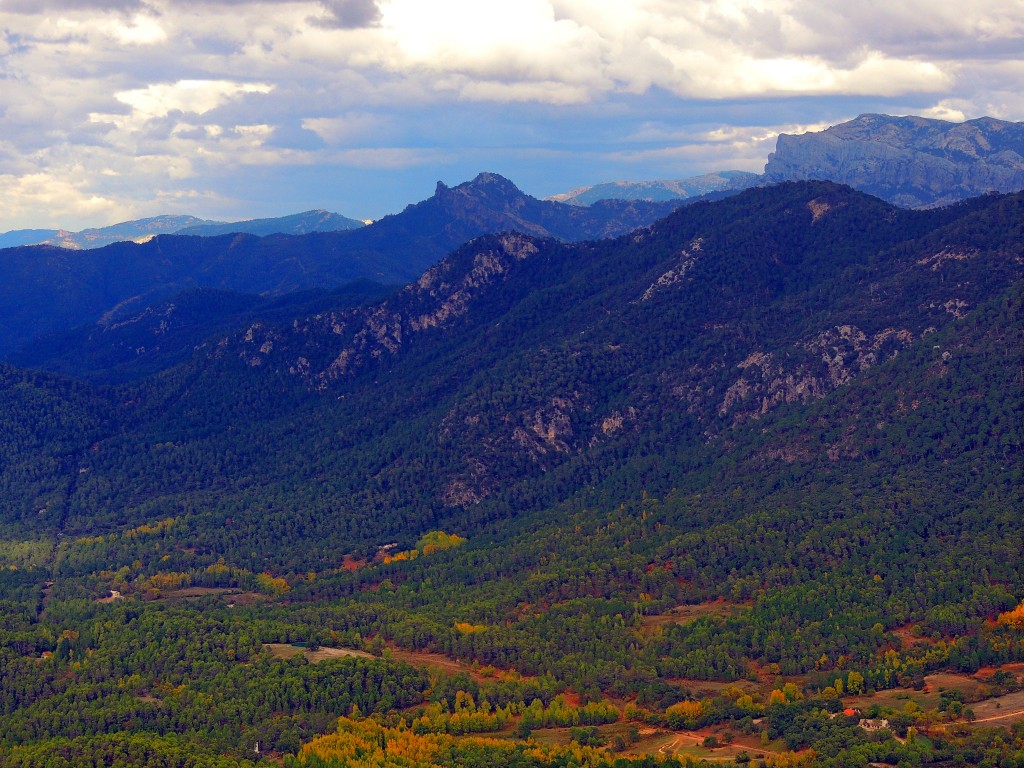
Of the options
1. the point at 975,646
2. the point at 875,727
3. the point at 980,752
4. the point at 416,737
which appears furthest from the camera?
the point at 975,646

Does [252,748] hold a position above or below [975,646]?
below

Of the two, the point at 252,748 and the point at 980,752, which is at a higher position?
the point at 980,752

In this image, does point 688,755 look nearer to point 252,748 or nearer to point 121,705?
point 252,748

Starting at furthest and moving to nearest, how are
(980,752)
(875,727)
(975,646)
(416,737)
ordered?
(975,646) < (416,737) < (875,727) < (980,752)

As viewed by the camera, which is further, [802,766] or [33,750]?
[33,750]

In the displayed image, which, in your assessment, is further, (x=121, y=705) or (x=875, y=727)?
(x=121, y=705)

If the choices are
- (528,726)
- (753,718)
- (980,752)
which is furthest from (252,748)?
(980,752)

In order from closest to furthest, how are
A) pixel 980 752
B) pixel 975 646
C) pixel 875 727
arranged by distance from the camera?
pixel 980 752 < pixel 875 727 < pixel 975 646

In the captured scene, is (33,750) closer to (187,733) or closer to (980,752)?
(187,733)

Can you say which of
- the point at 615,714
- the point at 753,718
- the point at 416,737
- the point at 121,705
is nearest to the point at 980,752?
the point at 753,718
